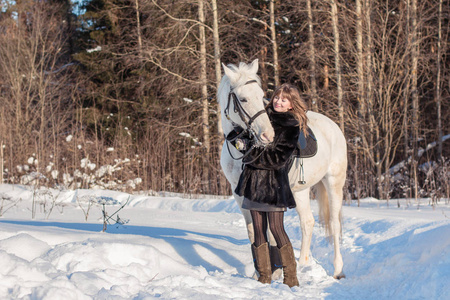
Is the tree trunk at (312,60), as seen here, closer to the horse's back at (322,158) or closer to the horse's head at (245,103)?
the horse's back at (322,158)

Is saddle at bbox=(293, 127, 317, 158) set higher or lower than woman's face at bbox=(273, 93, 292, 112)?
lower

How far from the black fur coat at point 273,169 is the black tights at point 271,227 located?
0.16m

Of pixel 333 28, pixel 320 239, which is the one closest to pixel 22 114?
pixel 333 28

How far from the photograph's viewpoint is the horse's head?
3262 mm

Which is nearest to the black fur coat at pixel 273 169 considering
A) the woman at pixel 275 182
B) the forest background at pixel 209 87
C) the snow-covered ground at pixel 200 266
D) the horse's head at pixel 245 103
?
the woman at pixel 275 182

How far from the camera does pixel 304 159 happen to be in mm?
4242

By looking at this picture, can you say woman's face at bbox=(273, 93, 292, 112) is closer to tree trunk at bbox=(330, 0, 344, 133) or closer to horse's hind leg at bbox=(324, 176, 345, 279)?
horse's hind leg at bbox=(324, 176, 345, 279)

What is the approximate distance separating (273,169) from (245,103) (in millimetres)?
598

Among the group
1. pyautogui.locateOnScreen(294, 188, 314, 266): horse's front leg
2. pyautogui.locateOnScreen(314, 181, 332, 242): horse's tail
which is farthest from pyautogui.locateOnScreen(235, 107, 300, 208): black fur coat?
pyautogui.locateOnScreen(314, 181, 332, 242): horse's tail

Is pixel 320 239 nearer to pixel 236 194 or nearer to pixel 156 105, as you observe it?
pixel 236 194

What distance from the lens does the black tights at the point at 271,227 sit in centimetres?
364

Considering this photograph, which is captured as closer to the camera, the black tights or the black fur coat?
the black fur coat

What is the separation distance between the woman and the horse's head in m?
0.24

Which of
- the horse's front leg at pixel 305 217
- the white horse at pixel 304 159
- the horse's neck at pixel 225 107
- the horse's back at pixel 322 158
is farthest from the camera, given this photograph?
the horse's front leg at pixel 305 217
